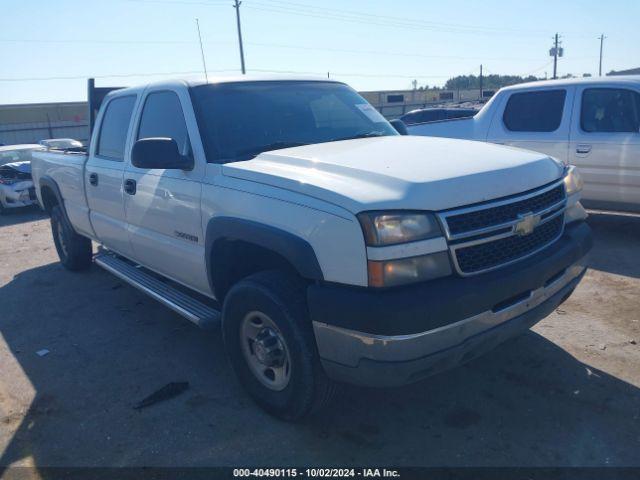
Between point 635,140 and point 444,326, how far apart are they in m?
5.10

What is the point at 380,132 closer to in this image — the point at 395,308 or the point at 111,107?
the point at 395,308

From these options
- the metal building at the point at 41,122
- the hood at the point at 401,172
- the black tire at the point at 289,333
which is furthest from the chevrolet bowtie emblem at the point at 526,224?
the metal building at the point at 41,122

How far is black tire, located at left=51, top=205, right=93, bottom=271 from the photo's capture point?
653 centimetres

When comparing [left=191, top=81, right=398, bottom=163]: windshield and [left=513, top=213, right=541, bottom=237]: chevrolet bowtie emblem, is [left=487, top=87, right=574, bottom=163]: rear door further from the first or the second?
[left=513, top=213, right=541, bottom=237]: chevrolet bowtie emblem

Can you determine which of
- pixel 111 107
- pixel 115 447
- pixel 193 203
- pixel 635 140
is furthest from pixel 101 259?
pixel 635 140

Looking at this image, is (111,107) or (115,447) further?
(111,107)

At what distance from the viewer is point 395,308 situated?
2463mm

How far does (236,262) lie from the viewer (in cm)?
351

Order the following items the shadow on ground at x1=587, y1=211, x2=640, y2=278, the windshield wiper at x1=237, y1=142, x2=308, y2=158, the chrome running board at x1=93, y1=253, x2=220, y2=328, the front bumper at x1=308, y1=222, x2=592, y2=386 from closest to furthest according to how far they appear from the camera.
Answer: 1. the front bumper at x1=308, y1=222, x2=592, y2=386
2. the windshield wiper at x1=237, y1=142, x2=308, y2=158
3. the chrome running board at x1=93, y1=253, x2=220, y2=328
4. the shadow on ground at x1=587, y1=211, x2=640, y2=278

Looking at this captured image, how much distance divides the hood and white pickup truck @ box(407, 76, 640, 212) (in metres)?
3.46

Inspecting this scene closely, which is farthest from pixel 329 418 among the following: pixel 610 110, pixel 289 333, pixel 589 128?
pixel 610 110

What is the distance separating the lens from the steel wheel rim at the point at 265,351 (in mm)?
3154

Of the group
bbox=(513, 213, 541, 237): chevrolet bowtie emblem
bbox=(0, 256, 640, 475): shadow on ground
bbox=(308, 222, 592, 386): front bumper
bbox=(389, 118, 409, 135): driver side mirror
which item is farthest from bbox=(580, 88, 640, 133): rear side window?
bbox=(308, 222, 592, 386): front bumper

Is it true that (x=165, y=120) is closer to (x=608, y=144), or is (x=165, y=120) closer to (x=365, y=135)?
(x=365, y=135)
